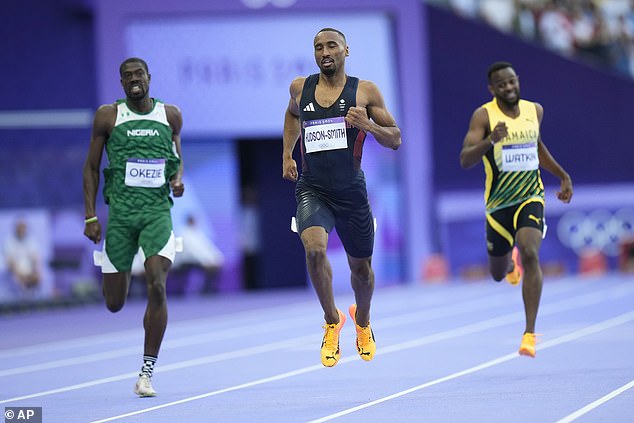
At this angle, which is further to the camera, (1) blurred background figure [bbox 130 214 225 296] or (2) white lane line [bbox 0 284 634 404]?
(1) blurred background figure [bbox 130 214 225 296]

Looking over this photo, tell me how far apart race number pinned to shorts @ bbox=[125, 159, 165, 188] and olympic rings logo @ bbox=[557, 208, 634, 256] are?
52.8ft

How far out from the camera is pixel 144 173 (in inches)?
318

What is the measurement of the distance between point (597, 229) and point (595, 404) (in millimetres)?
17234

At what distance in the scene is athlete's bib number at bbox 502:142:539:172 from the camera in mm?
9234

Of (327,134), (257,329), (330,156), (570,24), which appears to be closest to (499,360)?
(330,156)

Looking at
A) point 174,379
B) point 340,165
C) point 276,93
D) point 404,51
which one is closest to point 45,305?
point 276,93

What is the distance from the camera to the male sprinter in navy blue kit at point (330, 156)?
7410 mm

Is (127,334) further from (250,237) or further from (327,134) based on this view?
(250,237)

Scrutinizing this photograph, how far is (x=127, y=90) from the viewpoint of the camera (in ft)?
26.3

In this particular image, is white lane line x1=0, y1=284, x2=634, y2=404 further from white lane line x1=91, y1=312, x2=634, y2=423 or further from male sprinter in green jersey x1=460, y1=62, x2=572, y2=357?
male sprinter in green jersey x1=460, y1=62, x2=572, y2=357

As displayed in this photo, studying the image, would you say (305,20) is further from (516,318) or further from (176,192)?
(176,192)

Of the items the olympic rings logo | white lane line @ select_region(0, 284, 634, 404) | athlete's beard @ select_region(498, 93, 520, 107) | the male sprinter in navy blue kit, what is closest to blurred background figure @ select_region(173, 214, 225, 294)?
the olympic rings logo

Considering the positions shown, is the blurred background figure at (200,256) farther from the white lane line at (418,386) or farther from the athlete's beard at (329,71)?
the athlete's beard at (329,71)

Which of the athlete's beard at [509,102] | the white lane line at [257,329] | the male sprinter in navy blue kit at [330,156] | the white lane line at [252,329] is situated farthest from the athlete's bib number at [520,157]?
the white lane line at [252,329]
